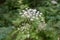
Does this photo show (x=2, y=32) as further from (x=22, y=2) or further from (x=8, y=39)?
(x=22, y=2)

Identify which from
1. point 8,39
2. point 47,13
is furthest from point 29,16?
point 47,13

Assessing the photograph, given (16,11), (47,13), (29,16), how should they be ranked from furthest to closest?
(16,11) → (47,13) → (29,16)

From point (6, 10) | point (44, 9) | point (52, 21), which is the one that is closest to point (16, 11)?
point (6, 10)

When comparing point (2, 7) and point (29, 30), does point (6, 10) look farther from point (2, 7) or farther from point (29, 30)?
point (29, 30)

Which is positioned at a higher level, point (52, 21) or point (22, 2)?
point (22, 2)

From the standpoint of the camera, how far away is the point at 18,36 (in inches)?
153

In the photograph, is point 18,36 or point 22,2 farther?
point 22,2

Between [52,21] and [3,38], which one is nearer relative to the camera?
[3,38]

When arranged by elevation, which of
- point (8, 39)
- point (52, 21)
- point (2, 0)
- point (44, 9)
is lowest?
point (8, 39)

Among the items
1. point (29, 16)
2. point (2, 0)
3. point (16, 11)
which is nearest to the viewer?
point (29, 16)

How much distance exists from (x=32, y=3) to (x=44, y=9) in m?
0.69

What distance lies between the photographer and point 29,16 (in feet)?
12.5

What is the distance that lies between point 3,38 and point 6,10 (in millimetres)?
1712

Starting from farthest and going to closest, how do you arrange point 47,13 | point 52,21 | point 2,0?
point 2,0, point 47,13, point 52,21
